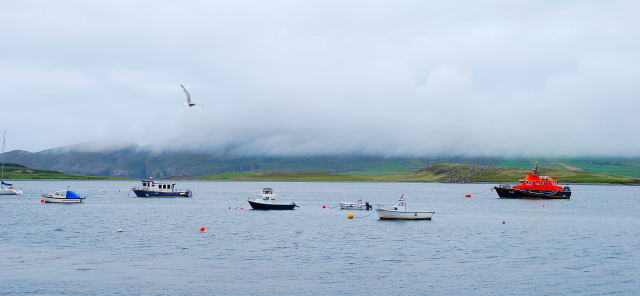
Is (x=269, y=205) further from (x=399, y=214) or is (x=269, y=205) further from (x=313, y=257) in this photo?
(x=313, y=257)

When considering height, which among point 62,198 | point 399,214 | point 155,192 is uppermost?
point 155,192

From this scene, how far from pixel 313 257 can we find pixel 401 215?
3944cm

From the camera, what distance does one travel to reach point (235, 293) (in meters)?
41.3

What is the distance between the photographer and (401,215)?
95000mm

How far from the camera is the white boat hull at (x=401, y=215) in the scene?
95.1m

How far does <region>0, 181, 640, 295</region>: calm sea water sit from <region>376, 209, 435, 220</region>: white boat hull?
4.81ft

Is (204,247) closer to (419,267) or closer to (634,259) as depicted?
(419,267)

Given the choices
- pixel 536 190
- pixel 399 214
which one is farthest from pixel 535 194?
pixel 399 214

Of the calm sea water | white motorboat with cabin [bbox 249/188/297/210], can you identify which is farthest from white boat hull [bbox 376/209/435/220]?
white motorboat with cabin [bbox 249/188/297/210]

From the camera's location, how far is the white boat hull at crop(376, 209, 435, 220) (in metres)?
95.1

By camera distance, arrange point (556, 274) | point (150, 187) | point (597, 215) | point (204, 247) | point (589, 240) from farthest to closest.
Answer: point (150, 187)
point (597, 215)
point (589, 240)
point (204, 247)
point (556, 274)

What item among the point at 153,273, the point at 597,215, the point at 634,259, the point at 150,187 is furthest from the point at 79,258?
the point at 150,187

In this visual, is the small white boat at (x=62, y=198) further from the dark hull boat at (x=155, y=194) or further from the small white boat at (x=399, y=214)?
the small white boat at (x=399, y=214)

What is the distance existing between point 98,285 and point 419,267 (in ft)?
80.1
